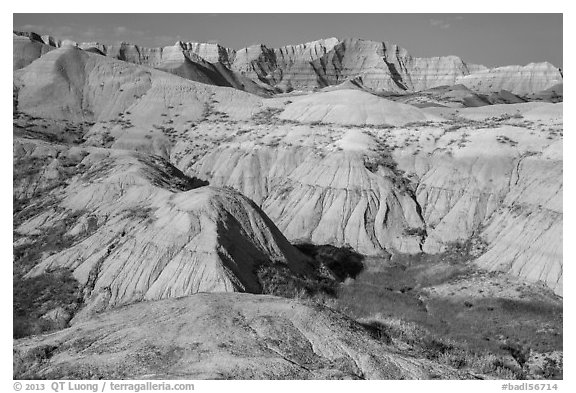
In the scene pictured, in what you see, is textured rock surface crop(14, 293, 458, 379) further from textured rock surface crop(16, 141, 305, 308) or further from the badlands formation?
textured rock surface crop(16, 141, 305, 308)

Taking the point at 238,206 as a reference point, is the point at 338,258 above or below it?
below

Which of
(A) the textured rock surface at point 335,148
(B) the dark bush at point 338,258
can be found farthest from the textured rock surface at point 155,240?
(A) the textured rock surface at point 335,148

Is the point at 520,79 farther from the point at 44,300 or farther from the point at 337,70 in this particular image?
the point at 44,300

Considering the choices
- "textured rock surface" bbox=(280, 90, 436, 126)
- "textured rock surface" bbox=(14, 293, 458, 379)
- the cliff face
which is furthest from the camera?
A: the cliff face

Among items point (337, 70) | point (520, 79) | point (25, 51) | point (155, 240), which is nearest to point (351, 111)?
point (155, 240)

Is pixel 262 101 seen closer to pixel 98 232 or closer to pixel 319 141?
pixel 319 141

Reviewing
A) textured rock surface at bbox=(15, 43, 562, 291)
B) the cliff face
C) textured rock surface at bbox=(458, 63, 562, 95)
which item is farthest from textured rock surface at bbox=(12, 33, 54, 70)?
textured rock surface at bbox=(458, 63, 562, 95)
